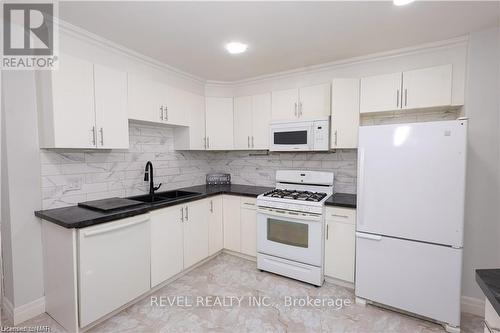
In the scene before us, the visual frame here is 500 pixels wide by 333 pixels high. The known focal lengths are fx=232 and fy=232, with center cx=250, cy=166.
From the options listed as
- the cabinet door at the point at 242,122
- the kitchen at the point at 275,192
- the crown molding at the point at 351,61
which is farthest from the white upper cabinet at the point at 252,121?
the kitchen at the point at 275,192

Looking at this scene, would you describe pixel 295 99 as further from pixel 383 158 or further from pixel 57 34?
pixel 57 34

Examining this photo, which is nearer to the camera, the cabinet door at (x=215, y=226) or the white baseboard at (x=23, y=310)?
the white baseboard at (x=23, y=310)

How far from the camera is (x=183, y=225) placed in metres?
2.66

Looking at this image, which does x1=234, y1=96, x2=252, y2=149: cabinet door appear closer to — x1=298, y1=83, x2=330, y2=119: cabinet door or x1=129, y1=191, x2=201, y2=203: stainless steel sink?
x1=298, y1=83, x2=330, y2=119: cabinet door

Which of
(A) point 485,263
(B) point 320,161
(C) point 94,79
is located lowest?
(A) point 485,263

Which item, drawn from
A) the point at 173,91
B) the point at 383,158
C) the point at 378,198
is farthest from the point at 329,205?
the point at 173,91

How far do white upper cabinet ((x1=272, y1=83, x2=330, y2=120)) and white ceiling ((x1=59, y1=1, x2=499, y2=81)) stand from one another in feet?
1.30

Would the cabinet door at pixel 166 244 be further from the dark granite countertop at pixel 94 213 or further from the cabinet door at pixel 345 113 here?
the cabinet door at pixel 345 113

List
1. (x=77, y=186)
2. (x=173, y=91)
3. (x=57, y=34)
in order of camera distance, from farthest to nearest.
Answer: (x=173, y=91)
(x=77, y=186)
(x=57, y=34)

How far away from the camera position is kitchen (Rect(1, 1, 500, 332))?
72.2 inches

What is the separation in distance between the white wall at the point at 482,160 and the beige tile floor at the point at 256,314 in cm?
57

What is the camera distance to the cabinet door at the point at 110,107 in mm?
2109

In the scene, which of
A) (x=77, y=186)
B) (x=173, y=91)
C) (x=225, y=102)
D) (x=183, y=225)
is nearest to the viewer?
(x=77, y=186)

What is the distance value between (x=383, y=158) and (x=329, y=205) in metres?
0.73
